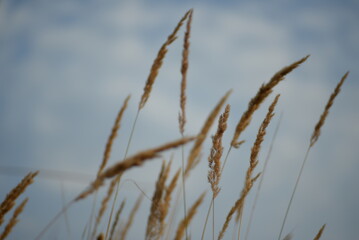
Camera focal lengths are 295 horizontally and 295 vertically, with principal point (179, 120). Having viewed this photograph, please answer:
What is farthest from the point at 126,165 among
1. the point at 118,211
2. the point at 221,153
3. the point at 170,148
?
the point at 221,153

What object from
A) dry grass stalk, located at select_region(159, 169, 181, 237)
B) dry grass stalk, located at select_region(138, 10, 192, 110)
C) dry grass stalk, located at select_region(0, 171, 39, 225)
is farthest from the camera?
dry grass stalk, located at select_region(138, 10, 192, 110)

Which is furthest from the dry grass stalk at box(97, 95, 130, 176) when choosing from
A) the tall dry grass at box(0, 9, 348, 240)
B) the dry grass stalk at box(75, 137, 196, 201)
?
the dry grass stalk at box(75, 137, 196, 201)

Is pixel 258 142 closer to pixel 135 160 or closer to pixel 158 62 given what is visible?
pixel 158 62

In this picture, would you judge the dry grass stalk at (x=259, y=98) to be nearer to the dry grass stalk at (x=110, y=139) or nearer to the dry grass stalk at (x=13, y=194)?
the dry grass stalk at (x=110, y=139)

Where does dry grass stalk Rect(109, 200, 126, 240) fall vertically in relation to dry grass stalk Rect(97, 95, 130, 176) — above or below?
below

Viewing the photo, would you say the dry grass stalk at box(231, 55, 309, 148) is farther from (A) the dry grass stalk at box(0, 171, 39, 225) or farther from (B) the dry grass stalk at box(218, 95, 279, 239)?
(A) the dry grass stalk at box(0, 171, 39, 225)

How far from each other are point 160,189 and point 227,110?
0.84 m

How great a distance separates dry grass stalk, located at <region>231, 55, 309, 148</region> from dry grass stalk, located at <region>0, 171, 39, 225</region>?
1156 millimetres

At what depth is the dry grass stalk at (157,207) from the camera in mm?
1150

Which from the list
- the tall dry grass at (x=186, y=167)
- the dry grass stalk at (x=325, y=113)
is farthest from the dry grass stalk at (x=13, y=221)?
the dry grass stalk at (x=325, y=113)

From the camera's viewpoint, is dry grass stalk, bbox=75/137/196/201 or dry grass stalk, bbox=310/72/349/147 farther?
dry grass stalk, bbox=310/72/349/147

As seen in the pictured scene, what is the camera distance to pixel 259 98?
1.71 meters

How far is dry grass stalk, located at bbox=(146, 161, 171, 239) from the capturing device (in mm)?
1150

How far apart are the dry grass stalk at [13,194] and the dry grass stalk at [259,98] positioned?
1156mm
